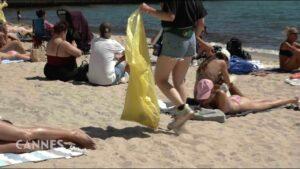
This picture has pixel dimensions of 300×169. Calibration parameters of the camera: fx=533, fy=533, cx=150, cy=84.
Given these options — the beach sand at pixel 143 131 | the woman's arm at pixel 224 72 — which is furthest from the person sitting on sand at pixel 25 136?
the woman's arm at pixel 224 72

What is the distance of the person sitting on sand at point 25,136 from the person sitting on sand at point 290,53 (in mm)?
6036

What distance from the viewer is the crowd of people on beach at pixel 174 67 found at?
486 cm

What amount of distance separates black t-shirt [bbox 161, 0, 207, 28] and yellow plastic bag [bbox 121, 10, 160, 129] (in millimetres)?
324

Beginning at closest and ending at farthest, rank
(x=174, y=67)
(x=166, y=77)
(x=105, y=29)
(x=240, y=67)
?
(x=166, y=77) → (x=174, y=67) → (x=105, y=29) → (x=240, y=67)

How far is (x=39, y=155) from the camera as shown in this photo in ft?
15.1

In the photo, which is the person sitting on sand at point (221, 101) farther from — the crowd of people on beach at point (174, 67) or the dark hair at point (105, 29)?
the dark hair at point (105, 29)

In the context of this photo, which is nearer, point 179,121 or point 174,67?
point 179,121

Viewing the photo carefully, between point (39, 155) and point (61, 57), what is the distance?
12.2 ft

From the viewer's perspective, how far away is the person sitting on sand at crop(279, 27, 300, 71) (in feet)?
32.2

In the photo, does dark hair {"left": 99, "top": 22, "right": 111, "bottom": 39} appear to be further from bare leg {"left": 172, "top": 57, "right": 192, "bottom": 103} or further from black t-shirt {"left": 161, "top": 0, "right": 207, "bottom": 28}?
black t-shirt {"left": 161, "top": 0, "right": 207, "bottom": 28}

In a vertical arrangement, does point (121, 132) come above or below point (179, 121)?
below

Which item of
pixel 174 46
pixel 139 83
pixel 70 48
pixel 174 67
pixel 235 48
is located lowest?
pixel 235 48

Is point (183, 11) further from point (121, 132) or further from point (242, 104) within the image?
point (242, 104)

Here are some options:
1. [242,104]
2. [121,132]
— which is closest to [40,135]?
[121,132]
